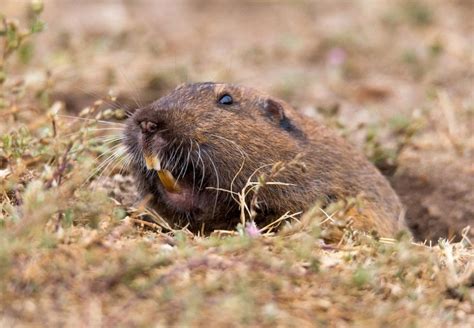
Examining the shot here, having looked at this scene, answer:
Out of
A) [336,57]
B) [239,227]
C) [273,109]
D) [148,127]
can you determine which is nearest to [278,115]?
[273,109]

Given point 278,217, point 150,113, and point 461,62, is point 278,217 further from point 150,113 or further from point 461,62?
point 461,62

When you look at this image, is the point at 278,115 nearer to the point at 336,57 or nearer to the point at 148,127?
the point at 148,127

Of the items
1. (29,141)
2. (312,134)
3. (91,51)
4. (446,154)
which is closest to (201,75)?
(91,51)

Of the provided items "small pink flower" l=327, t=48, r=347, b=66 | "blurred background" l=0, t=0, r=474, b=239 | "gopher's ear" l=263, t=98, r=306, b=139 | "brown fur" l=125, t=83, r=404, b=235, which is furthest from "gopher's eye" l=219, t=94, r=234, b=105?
"small pink flower" l=327, t=48, r=347, b=66

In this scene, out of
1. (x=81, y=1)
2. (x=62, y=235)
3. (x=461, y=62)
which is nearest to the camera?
(x=62, y=235)

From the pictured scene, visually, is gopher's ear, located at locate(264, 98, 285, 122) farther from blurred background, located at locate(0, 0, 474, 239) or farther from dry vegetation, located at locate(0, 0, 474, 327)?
blurred background, located at locate(0, 0, 474, 239)
